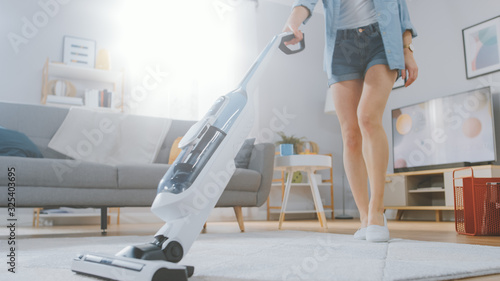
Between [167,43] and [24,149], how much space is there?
2.53 meters

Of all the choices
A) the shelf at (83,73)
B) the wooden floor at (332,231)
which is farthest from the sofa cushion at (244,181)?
the shelf at (83,73)

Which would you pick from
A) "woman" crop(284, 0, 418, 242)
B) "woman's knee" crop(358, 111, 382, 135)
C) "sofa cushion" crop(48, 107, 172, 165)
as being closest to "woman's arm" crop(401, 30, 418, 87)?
"woman" crop(284, 0, 418, 242)

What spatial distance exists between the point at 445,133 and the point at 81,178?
339 cm

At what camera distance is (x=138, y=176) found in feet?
6.94

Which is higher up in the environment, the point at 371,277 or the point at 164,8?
the point at 164,8

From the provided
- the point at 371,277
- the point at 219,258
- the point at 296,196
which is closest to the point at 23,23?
the point at 296,196

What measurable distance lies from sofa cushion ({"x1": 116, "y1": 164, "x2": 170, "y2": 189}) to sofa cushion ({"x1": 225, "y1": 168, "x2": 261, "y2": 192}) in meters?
0.39

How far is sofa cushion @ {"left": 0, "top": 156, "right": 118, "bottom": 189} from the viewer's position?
1.81 meters

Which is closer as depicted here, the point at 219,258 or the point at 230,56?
the point at 219,258

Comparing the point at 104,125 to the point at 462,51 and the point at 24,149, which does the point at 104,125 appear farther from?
the point at 462,51

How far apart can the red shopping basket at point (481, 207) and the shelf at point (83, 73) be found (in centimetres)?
311

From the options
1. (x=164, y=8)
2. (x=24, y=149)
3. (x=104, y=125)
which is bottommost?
(x=24, y=149)

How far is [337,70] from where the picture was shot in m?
1.72

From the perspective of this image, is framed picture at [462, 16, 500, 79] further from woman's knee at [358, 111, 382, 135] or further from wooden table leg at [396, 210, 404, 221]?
woman's knee at [358, 111, 382, 135]
